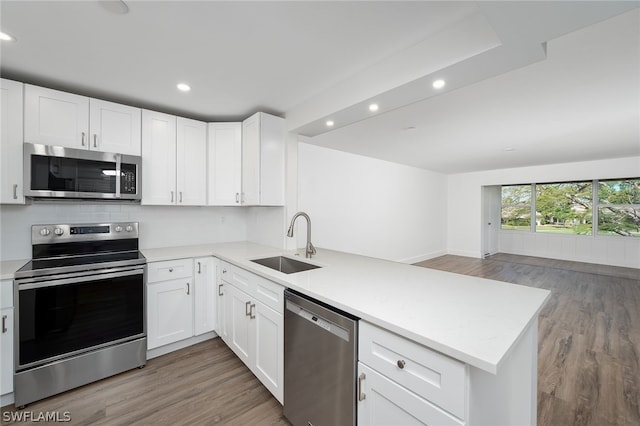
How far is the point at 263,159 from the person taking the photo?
2754 millimetres

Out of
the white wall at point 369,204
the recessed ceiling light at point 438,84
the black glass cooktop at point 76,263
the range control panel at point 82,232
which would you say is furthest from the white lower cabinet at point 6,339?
the recessed ceiling light at point 438,84

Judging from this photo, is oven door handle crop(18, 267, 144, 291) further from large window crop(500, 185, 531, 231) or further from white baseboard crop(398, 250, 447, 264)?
large window crop(500, 185, 531, 231)

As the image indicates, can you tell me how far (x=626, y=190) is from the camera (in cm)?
605

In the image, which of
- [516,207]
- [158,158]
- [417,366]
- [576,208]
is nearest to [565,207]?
[576,208]

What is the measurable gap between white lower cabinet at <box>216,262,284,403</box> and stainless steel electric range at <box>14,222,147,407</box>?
27.6 inches

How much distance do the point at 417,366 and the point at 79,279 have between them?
2428 millimetres

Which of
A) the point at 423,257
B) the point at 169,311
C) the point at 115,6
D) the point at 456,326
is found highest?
the point at 115,6

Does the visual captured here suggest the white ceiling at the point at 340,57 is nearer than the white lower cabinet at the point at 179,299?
Yes

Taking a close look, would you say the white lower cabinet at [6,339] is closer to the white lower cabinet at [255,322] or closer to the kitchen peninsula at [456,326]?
the white lower cabinet at [255,322]

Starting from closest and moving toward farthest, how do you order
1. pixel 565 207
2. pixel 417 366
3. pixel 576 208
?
pixel 417 366 → pixel 576 208 → pixel 565 207

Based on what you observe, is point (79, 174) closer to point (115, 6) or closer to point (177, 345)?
point (115, 6)

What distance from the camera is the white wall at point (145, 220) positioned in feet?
7.31

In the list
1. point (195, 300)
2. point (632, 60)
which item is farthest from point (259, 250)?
point (632, 60)

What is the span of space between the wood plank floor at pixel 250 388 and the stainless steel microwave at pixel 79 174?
5.09ft
